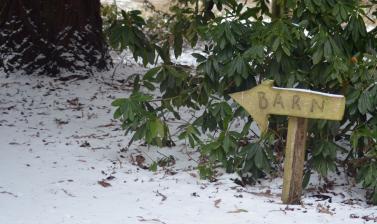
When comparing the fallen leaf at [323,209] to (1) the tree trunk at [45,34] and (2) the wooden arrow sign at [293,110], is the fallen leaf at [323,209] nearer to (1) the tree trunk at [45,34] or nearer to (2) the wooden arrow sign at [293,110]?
(2) the wooden arrow sign at [293,110]

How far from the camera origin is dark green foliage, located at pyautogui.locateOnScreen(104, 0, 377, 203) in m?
3.82

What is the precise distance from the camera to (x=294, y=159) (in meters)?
3.89

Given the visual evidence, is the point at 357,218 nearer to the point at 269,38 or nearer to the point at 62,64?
the point at 269,38

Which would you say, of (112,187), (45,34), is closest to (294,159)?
(112,187)

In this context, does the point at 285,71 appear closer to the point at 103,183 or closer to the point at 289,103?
the point at 289,103

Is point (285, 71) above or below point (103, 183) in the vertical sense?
above

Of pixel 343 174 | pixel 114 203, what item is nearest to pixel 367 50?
pixel 343 174

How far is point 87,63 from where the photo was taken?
285 inches

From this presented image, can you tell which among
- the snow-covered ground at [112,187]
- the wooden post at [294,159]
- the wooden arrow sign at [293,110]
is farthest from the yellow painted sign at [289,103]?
the snow-covered ground at [112,187]

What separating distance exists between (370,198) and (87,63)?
4.24 meters

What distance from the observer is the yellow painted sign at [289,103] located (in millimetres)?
3580

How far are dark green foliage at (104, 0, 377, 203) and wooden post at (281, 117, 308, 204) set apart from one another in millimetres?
206

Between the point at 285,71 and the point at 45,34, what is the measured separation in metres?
3.83

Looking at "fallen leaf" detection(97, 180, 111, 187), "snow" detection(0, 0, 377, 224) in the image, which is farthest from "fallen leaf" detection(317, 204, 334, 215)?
"fallen leaf" detection(97, 180, 111, 187)
